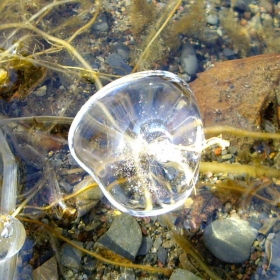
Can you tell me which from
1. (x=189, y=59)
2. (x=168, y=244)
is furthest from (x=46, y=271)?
(x=189, y=59)

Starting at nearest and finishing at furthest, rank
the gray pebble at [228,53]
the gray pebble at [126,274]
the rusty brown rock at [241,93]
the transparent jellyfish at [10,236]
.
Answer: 1. the transparent jellyfish at [10,236]
2. the gray pebble at [126,274]
3. the rusty brown rock at [241,93]
4. the gray pebble at [228,53]

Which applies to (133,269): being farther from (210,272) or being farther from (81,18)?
(81,18)

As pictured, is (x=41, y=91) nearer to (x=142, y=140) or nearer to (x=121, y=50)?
(x=121, y=50)

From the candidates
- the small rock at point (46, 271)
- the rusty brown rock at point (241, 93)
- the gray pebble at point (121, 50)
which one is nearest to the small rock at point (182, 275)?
the small rock at point (46, 271)

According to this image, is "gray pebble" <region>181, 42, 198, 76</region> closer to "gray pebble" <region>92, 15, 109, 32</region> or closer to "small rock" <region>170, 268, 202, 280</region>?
"gray pebble" <region>92, 15, 109, 32</region>

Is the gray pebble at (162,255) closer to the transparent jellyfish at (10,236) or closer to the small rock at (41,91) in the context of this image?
the transparent jellyfish at (10,236)

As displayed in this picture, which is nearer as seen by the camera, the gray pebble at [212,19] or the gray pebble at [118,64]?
the gray pebble at [118,64]
